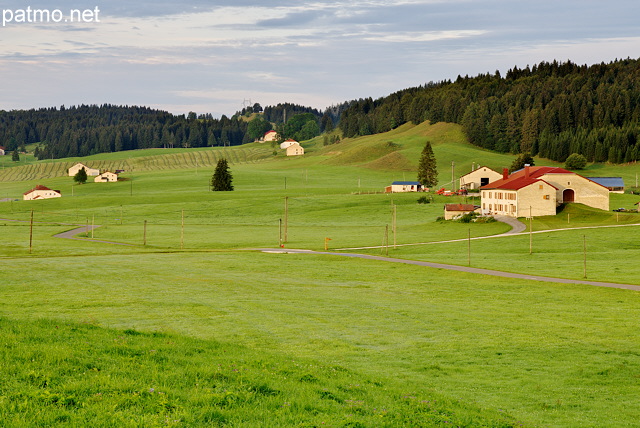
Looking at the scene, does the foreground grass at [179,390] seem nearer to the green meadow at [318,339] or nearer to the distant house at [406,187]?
the green meadow at [318,339]

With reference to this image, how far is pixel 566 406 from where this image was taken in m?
19.9

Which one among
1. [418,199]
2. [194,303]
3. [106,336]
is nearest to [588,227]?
[418,199]

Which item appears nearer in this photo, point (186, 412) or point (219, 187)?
point (186, 412)

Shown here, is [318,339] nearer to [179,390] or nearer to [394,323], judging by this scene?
[394,323]

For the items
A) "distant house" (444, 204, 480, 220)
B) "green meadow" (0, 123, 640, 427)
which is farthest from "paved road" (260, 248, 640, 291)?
"distant house" (444, 204, 480, 220)

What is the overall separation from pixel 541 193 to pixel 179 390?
110239 millimetres

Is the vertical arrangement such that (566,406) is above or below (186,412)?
below

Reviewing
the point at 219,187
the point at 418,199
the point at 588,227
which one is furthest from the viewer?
the point at 219,187

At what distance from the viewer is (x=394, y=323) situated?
114ft

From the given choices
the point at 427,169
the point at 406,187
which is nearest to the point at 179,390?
the point at 427,169

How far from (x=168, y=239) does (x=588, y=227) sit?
208ft

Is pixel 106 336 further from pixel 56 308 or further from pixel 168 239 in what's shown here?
pixel 168 239

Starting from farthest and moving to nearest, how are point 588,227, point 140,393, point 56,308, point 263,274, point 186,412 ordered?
point 588,227, point 263,274, point 56,308, point 140,393, point 186,412

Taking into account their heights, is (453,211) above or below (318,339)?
above
